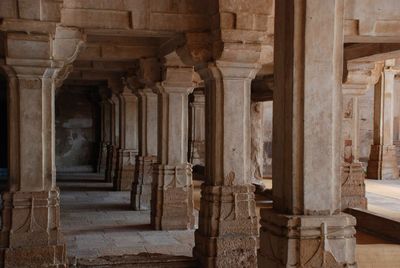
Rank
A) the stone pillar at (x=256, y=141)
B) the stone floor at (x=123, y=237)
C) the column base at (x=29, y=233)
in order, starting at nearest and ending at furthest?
1. the column base at (x=29, y=233)
2. the stone floor at (x=123, y=237)
3. the stone pillar at (x=256, y=141)

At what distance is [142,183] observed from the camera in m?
12.0

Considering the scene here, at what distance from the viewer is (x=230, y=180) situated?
713 cm

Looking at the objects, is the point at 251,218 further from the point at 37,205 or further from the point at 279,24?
the point at 279,24

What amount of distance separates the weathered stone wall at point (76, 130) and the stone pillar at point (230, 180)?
596 inches

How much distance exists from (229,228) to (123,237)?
277cm

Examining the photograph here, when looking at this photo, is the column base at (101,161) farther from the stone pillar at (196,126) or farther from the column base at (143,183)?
the column base at (143,183)

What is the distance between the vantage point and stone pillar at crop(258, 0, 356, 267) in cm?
380

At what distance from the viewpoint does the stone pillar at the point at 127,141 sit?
48.7ft

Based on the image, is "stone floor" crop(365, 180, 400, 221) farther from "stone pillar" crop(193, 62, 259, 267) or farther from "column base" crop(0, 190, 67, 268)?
"column base" crop(0, 190, 67, 268)

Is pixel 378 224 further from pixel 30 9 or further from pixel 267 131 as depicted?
pixel 267 131

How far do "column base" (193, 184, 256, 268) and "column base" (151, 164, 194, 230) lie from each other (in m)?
2.37

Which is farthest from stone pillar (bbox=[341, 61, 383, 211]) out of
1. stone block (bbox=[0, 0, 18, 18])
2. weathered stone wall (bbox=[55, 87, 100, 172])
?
weathered stone wall (bbox=[55, 87, 100, 172])

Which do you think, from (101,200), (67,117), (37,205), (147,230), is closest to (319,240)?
(37,205)

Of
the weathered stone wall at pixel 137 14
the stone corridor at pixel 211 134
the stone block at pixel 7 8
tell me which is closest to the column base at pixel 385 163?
the stone corridor at pixel 211 134
